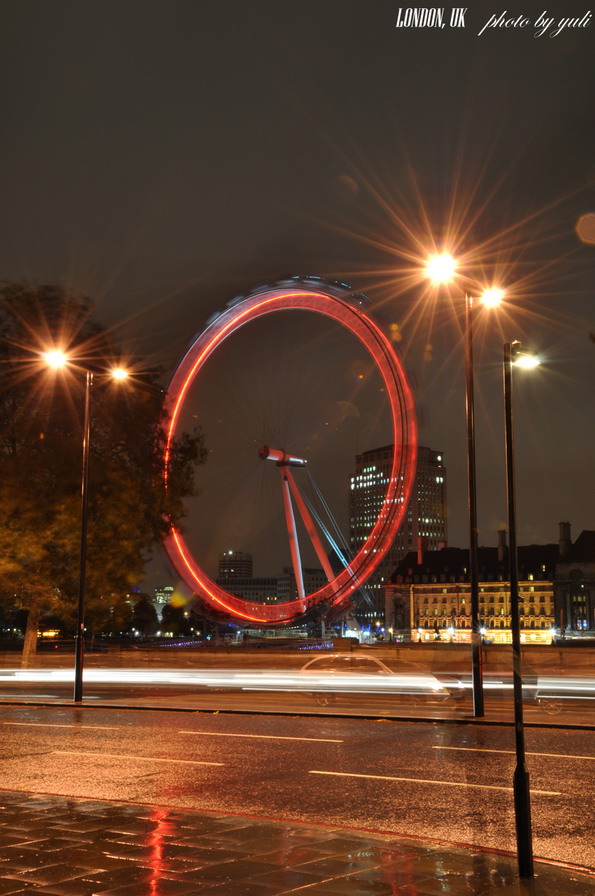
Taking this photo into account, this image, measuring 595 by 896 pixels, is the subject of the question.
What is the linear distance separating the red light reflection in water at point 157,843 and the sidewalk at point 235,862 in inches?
0.4

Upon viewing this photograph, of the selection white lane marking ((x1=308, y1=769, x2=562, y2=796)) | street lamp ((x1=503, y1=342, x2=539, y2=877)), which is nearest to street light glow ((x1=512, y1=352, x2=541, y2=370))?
street lamp ((x1=503, y1=342, x2=539, y2=877))

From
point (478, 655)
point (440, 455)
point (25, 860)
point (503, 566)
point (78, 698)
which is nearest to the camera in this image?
point (25, 860)

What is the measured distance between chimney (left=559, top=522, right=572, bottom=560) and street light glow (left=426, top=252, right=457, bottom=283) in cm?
16981

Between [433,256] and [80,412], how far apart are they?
30.3 metres

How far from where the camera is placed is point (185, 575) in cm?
5112

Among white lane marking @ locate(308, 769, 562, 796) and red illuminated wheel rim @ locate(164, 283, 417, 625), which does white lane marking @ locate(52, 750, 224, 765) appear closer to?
white lane marking @ locate(308, 769, 562, 796)

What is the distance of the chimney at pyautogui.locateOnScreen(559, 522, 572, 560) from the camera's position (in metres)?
182

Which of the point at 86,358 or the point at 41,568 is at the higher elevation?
the point at 86,358

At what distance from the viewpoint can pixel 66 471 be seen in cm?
4512

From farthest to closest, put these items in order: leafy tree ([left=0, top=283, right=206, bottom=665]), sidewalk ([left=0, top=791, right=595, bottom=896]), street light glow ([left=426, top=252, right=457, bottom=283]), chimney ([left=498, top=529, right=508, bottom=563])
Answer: chimney ([left=498, top=529, right=508, bottom=563]), leafy tree ([left=0, top=283, right=206, bottom=665]), street light glow ([left=426, top=252, right=457, bottom=283]), sidewalk ([left=0, top=791, right=595, bottom=896])

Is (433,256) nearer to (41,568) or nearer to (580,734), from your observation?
(580,734)

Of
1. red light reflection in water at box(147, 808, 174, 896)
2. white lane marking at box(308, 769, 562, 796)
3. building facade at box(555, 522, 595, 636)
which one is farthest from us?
building facade at box(555, 522, 595, 636)

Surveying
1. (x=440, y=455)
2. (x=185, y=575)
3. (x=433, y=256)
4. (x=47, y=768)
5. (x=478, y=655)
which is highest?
(x=440, y=455)

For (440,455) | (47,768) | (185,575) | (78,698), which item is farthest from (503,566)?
(47,768)
